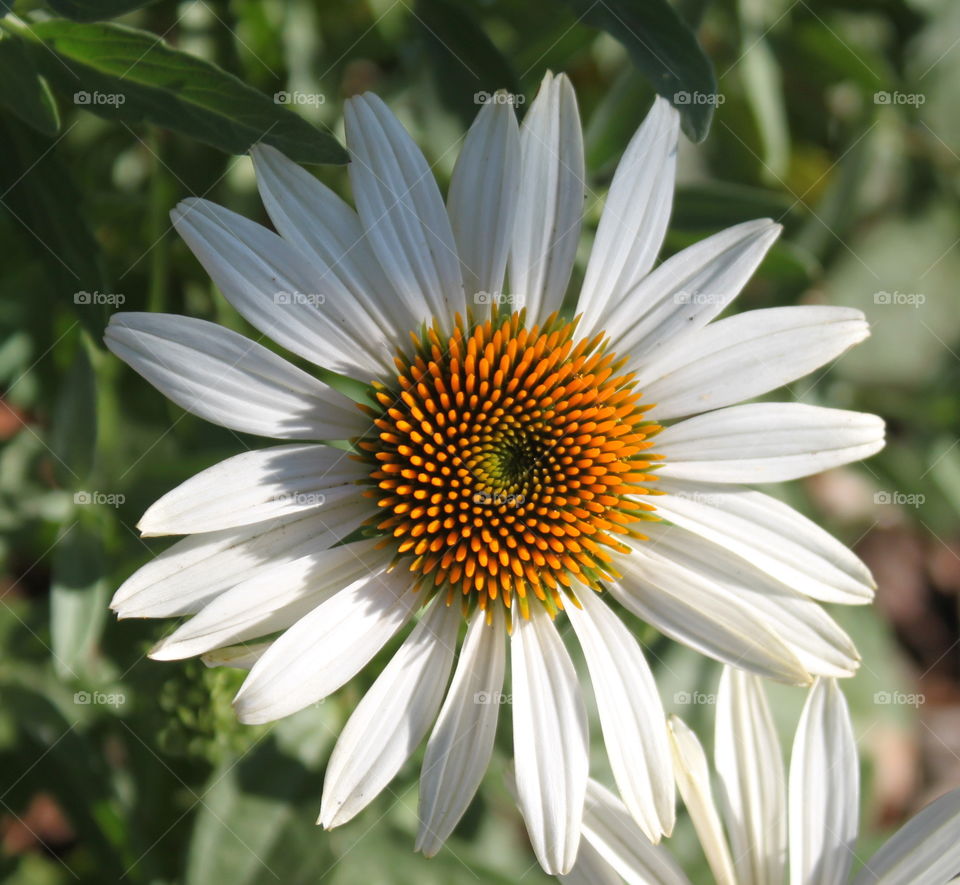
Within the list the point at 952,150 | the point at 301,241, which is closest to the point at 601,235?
the point at 301,241

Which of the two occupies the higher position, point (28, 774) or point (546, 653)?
point (546, 653)

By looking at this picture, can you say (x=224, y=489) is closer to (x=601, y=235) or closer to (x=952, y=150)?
(x=601, y=235)

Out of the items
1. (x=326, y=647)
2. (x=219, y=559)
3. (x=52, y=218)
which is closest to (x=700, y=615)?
(x=326, y=647)

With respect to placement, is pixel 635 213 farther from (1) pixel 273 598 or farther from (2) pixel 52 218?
(2) pixel 52 218

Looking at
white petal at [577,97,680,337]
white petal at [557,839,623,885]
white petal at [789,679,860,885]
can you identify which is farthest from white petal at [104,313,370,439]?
white petal at [789,679,860,885]

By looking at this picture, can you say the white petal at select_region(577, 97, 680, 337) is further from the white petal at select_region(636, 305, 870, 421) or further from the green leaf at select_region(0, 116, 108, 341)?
the green leaf at select_region(0, 116, 108, 341)

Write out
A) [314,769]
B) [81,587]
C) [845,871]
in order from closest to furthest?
[845,871] < [81,587] < [314,769]

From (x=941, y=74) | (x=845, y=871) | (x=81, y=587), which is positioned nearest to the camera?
(x=845, y=871)
